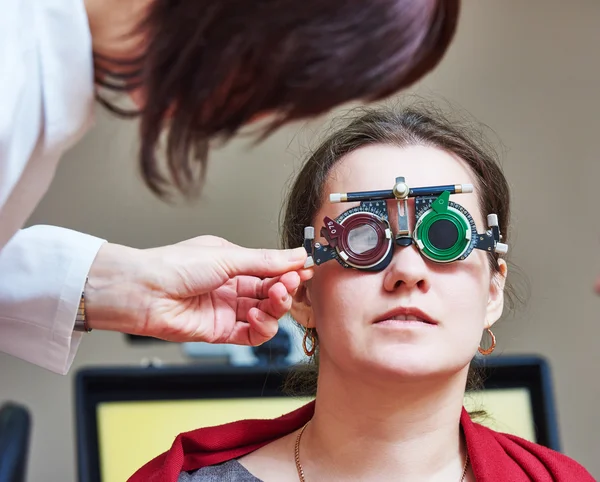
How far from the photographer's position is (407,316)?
1.28 m

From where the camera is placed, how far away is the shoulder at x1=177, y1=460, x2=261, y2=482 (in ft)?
4.55

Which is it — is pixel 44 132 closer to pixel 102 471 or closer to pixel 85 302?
pixel 85 302

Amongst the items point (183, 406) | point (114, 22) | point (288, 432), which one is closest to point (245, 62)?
point (114, 22)

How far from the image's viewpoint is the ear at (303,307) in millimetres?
1456

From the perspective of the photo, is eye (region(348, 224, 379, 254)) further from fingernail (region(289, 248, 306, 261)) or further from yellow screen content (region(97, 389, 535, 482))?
yellow screen content (region(97, 389, 535, 482))

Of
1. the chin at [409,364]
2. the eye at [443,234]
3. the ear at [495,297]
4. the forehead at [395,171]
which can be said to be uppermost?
the forehead at [395,171]

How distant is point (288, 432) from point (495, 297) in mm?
445

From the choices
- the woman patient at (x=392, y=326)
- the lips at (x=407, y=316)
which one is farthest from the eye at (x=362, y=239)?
the lips at (x=407, y=316)

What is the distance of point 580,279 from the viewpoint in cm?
247

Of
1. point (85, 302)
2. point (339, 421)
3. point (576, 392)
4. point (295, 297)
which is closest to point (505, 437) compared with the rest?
point (339, 421)

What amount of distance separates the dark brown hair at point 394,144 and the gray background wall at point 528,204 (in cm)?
52

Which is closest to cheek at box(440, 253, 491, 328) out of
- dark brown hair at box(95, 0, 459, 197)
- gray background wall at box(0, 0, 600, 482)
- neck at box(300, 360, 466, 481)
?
neck at box(300, 360, 466, 481)

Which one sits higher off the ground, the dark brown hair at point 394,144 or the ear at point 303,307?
the dark brown hair at point 394,144

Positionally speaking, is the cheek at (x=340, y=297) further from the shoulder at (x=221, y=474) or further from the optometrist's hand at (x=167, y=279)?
the shoulder at (x=221, y=474)
